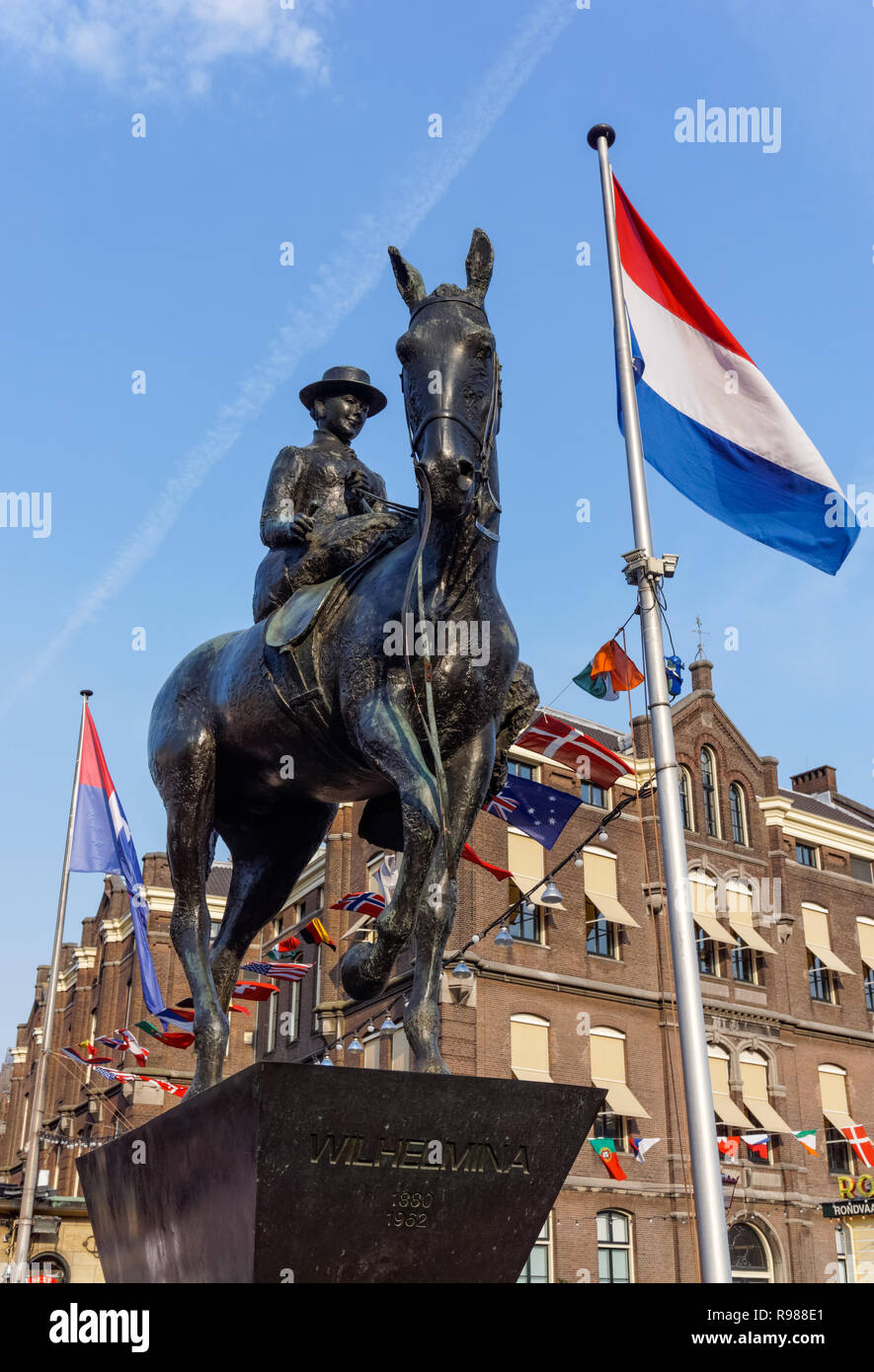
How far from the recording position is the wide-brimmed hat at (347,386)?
5.54m

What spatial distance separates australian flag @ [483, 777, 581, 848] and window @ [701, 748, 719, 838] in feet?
56.3

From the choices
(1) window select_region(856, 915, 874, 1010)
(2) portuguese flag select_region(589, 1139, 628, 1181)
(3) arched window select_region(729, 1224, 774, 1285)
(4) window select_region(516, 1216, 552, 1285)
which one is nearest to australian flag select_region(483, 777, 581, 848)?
(2) portuguese flag select_region(589, 1139, 628, 1181)

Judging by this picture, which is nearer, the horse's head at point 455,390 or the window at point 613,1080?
the horse's head at point 455,390

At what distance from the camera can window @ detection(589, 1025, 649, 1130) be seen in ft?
106

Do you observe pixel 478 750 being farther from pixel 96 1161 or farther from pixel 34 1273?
pixel 34 1273

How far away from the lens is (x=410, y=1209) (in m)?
3.66

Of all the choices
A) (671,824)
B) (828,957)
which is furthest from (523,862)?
(671,824)

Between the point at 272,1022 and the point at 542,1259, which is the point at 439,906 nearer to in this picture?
the point at 542,1259

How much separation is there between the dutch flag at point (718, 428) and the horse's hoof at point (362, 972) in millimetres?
6787

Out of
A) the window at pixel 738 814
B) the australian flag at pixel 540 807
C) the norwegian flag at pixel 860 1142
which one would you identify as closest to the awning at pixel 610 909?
the window at pixel 738 814

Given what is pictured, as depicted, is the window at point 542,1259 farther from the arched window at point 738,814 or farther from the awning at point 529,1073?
the arched window at point 738,814

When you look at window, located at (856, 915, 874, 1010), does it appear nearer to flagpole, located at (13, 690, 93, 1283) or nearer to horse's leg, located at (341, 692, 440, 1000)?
flagpole, located at (13, 690, 93, 1283)

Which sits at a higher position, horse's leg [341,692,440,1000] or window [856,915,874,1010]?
window [856,915,874,1010]

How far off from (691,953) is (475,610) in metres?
6.08
